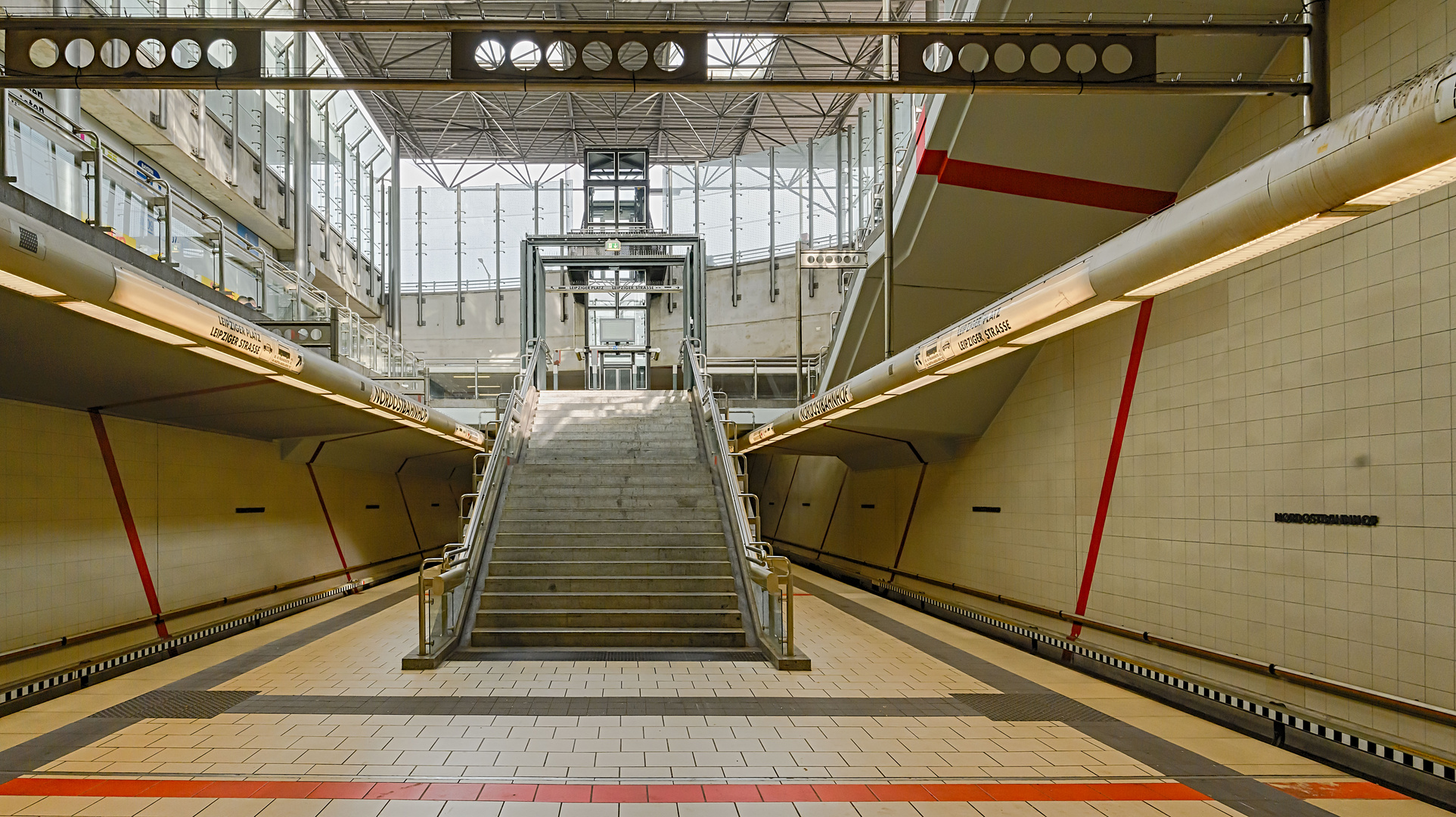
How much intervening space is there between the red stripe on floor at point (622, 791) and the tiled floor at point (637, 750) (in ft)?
0.05

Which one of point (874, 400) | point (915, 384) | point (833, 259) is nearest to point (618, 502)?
point (874, 400)

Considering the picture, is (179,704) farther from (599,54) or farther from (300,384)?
(599,54)

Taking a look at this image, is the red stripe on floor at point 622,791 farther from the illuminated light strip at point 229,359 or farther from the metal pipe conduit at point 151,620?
the illuminated light strip at point 229,359

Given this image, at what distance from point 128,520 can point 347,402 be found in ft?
7.10

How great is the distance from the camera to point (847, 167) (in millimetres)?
22828

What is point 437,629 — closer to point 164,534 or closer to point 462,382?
point 164,534

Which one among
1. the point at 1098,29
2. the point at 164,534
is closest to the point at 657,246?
the point at 164,534

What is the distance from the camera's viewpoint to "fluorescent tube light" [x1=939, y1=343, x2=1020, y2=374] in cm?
574

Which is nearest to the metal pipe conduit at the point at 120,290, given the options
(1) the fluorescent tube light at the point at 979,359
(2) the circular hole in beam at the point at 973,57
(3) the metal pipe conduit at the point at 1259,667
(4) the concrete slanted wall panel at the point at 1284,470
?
(1) the fluorescent tube light at the point at 979,359

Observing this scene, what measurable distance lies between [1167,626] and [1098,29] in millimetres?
4404

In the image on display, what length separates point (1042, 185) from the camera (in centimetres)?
729

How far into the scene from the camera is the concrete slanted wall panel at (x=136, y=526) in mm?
6121

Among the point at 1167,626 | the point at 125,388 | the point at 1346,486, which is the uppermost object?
the point at 125,388

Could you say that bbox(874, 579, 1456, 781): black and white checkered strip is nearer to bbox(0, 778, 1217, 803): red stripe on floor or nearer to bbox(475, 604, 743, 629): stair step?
bbox(0, 778, 1217, 803): red stripe on floor
